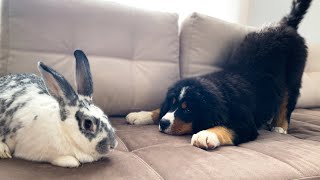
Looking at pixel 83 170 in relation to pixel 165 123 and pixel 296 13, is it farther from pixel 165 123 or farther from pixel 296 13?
pixel 296 13

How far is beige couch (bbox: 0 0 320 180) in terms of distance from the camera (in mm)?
971

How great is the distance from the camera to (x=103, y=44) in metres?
1.59

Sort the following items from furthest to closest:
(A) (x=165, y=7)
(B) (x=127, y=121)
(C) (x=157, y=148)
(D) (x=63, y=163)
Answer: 1. (A) (x=165, y=7)
2. (B) (x=127, y=121)
3. (C) (x=157, y=148)
4. (D) (x=63, y=163)

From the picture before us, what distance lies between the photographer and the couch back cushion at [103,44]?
143cm

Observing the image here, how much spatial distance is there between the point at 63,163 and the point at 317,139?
1.13 metres

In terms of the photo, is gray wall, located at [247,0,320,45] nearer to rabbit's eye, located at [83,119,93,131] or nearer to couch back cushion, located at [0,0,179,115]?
couch back cushion, located at [0,0,179,115]

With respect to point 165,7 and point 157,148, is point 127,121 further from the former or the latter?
point 165,7

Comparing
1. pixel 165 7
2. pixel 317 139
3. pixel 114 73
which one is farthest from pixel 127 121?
pixel 165 7

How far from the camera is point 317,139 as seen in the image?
1460 mm

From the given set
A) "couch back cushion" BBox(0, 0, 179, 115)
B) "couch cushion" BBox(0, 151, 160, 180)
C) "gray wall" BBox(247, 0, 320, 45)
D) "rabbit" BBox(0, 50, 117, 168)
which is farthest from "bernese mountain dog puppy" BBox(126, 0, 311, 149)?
"gray wall" BBox(247, 0, 320, 45)

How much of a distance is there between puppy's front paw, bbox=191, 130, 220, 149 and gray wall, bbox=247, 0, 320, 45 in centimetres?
199

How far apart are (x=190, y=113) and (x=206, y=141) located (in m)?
0.21

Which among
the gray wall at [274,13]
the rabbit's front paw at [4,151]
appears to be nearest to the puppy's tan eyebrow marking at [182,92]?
the rabbit's front paw at [4,151]

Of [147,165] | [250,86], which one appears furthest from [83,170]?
[250,86]
